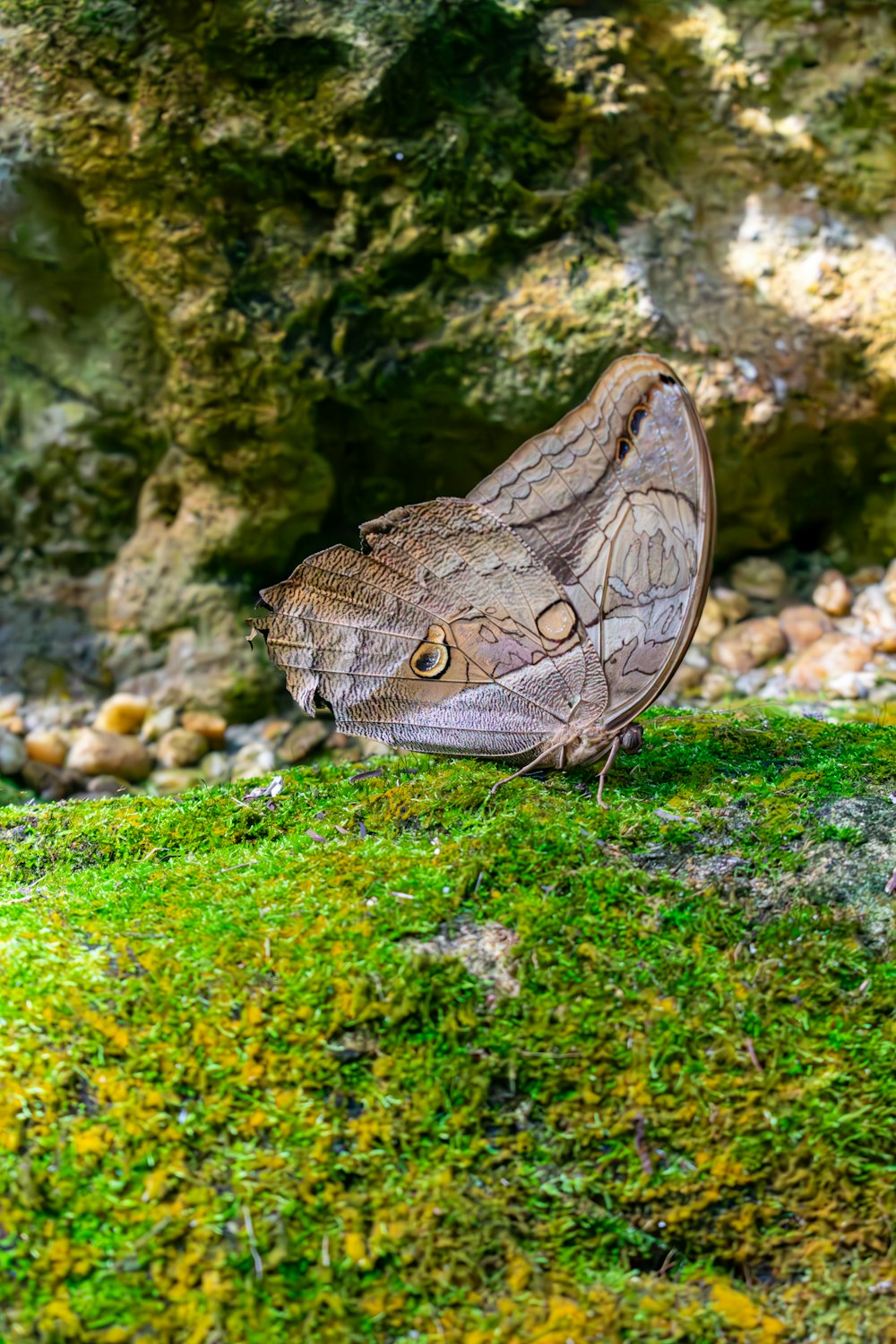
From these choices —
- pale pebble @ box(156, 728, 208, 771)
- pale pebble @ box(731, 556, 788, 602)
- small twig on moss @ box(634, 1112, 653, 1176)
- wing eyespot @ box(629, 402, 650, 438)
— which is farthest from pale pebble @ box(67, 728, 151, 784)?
small twig on moss @ box(634, 1112, 653, 1176)

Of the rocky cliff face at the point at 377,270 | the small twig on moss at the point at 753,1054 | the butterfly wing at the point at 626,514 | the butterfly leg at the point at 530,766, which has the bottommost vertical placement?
the small twig on moss at the point at 753,1054

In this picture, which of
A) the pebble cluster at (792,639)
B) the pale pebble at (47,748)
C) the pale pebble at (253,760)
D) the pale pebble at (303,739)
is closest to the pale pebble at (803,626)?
the pebble cluster at (792,639)

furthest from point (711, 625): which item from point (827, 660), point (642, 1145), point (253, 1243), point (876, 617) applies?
point (253, 1243)

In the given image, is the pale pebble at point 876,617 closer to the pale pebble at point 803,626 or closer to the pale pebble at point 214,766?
the pale pebble at point 803,626

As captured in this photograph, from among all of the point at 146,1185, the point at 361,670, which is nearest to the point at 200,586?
the point at 361,670

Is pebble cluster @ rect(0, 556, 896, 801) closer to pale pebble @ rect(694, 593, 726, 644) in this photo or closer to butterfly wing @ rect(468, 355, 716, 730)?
pale pebble @ rect(694, 593, 726, 644)

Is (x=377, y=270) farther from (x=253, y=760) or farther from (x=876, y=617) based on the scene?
(x=876, y=617)

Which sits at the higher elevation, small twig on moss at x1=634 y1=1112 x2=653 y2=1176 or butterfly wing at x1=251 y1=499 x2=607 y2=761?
butterfly wing at x1=251 y1=499 x2=607 y2=761
